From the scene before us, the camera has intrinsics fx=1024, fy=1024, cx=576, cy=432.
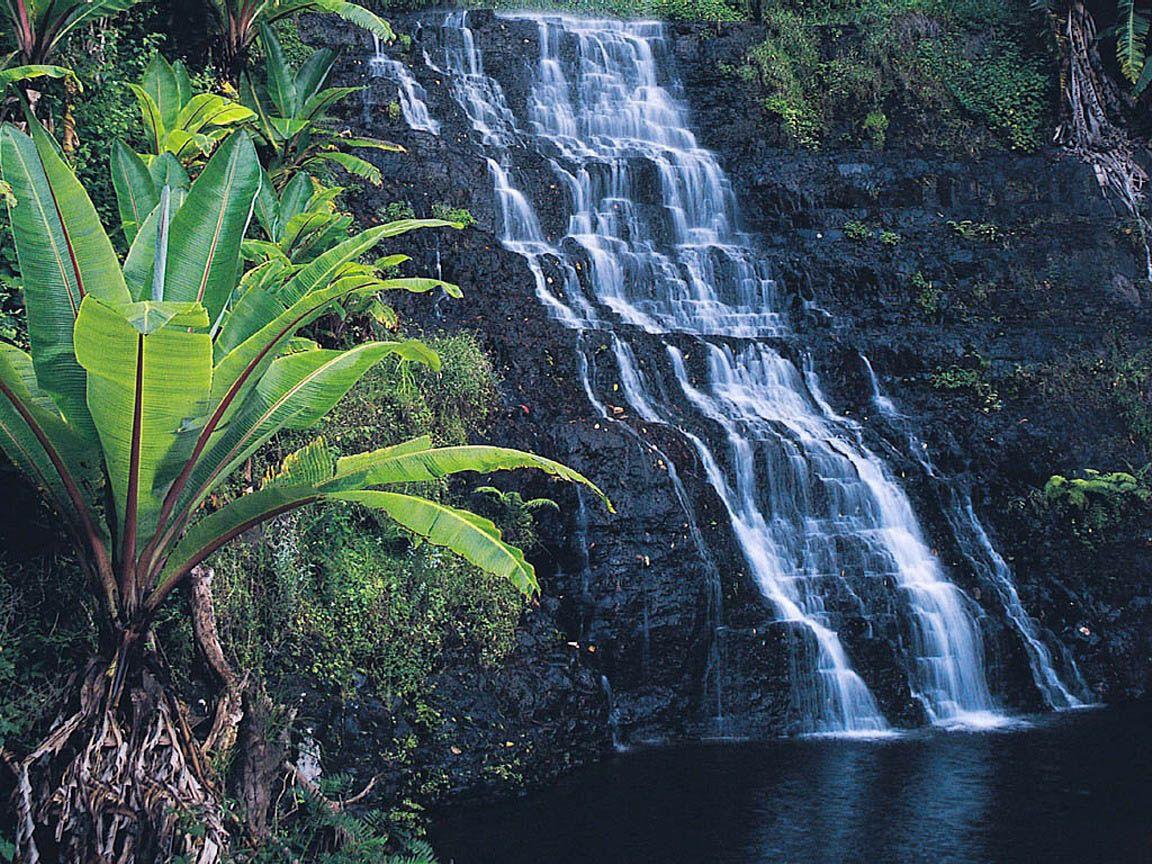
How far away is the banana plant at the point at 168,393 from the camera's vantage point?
4.17 meters

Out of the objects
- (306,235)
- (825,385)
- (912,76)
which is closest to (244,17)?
(306,235)

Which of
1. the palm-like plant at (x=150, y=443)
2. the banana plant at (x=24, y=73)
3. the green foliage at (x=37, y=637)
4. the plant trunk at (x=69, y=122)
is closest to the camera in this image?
the palm-like plant at (x=150, y=443)

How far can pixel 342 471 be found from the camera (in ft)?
15.7

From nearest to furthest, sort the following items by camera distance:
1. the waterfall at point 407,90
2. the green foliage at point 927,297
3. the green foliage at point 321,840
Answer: the green foliage at point 321,840 < the green foliage at point 927,297 < the waterfall at point 407,90

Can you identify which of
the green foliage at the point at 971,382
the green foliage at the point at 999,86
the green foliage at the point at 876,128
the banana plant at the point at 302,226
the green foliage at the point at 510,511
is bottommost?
the green foliage at the point at 510,511

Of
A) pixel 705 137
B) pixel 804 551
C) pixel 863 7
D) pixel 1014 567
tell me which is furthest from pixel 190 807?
pixel 863 7

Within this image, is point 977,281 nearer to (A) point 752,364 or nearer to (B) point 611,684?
(A) point 752,364

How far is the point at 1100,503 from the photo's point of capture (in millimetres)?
10930

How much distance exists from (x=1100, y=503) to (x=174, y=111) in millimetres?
9828

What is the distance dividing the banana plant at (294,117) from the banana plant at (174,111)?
1313 mm

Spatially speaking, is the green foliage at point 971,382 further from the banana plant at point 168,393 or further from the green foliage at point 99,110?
the green foliage at point 99,110

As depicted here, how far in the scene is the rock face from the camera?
341 inches

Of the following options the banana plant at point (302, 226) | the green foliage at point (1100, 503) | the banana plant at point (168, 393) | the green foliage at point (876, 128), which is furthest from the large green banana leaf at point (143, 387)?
the green foliage at point (876, 128)

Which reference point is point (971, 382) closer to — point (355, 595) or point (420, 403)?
point (420, 403)
